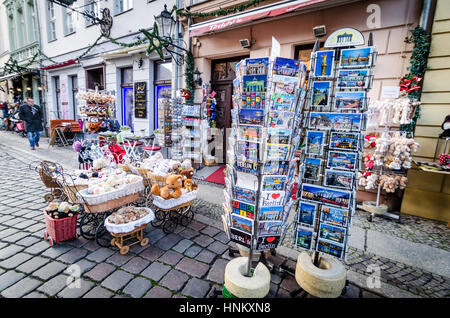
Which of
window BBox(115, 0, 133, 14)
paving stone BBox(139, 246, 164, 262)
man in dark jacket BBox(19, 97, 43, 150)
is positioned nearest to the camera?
paving stone BBox(139, 246, 164, 262)

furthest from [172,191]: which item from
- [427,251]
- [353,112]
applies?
[427,251]

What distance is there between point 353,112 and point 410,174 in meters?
3.30

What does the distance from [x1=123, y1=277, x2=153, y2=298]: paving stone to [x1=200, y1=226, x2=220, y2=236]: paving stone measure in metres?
1.22

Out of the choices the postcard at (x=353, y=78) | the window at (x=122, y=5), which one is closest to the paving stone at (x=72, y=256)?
the postcard at (x=353, y=78)

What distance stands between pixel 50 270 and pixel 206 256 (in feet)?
Result: 5.98

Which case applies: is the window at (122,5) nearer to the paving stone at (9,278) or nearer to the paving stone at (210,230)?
the paving stone at (210,230)

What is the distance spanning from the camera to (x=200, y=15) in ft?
21.0

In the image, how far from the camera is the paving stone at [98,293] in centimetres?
225

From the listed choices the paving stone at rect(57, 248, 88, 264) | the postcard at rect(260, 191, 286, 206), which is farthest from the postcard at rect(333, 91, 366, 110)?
the paving stone at rect(57, 248, 88, 264)

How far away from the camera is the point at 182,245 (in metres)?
3.15

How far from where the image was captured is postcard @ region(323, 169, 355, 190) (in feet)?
7.13

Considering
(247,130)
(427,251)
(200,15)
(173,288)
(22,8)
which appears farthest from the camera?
(22,8)

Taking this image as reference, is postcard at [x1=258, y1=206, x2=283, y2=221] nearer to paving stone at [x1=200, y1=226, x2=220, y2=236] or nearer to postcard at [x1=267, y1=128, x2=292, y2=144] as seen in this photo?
postcard at [x1=267, y1=128, x2=292, y2=144]
